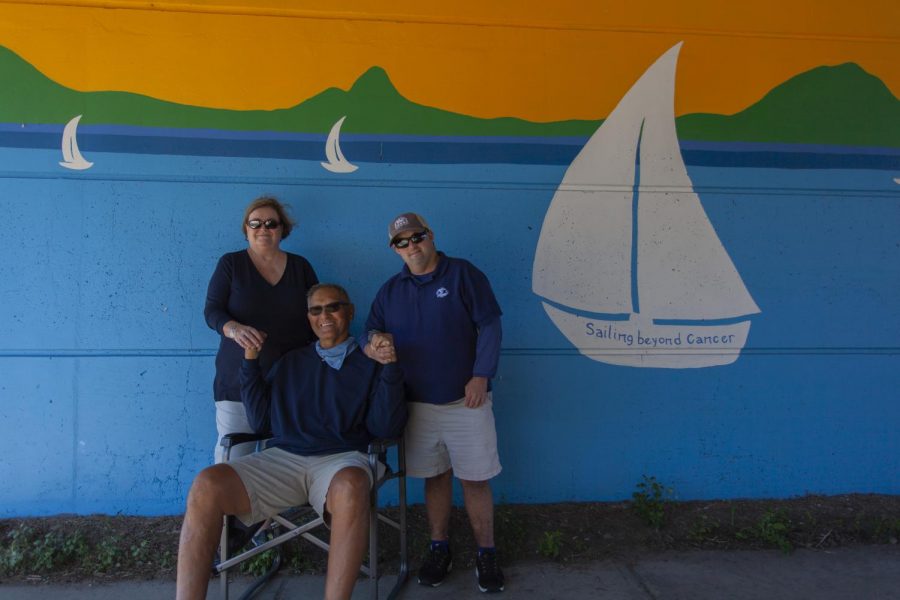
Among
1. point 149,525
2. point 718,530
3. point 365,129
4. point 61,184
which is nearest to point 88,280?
point 61,184

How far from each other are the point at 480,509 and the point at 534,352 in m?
1.00

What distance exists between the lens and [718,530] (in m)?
3.15

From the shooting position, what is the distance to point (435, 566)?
8.89ft

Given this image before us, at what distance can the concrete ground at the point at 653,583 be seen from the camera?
2619 mm

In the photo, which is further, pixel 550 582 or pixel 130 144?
pixel 130 144

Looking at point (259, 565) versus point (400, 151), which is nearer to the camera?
point (259, 565)

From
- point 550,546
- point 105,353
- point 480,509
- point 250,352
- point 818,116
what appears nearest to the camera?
point 250,352

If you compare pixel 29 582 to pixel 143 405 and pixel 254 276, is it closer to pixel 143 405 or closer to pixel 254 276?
pixel 143 405

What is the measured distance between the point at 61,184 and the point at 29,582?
1.98 m

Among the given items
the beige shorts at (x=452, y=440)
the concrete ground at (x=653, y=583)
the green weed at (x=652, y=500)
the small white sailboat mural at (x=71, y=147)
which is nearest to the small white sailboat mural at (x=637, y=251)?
the green weed at (x=652, y=500)

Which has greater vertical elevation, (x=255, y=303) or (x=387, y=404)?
(x=255, y=303)

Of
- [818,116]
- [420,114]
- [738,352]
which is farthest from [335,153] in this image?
[818,116]

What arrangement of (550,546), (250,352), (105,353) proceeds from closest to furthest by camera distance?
(250,352), (550,546), (105,353)

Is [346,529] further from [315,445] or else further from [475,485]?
[475,485]
